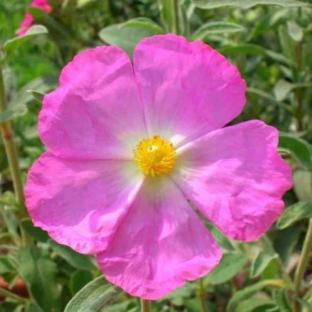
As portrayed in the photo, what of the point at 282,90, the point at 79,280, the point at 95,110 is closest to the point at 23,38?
the point at 95,110

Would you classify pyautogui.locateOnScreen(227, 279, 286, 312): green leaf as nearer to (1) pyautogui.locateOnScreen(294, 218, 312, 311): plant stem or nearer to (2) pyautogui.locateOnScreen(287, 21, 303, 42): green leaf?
(1) pyautogui.locateOnScreen(294, 218, 312, 311): plant stem

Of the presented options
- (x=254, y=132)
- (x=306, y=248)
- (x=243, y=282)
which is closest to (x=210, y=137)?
(x=254, y=132)

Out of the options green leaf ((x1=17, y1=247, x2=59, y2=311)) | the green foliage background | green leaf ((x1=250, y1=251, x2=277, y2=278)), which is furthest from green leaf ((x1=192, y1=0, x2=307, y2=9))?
green leaf ((x1=17, y1=247, x2=59, y2=311))

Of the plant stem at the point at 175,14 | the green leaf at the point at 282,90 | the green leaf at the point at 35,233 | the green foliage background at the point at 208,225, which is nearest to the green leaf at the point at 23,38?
the green foliage background at the point at 208,225

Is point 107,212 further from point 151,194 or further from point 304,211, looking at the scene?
point 304,211

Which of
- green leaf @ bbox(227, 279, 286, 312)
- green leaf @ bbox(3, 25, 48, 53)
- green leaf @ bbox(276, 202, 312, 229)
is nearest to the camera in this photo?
green leaf @ bbox(276, 202, 312, 229)

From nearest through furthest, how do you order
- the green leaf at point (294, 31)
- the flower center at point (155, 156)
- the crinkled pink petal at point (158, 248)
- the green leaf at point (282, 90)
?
the crinkled pink petal at point (158, 248) < the flower center at point (155, 156) < the green leaf at point (294, 31) < the green leaf at point (282, 90)

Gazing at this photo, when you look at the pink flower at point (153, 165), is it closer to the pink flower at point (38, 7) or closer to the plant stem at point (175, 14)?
the plant stem at point (175, 14)
